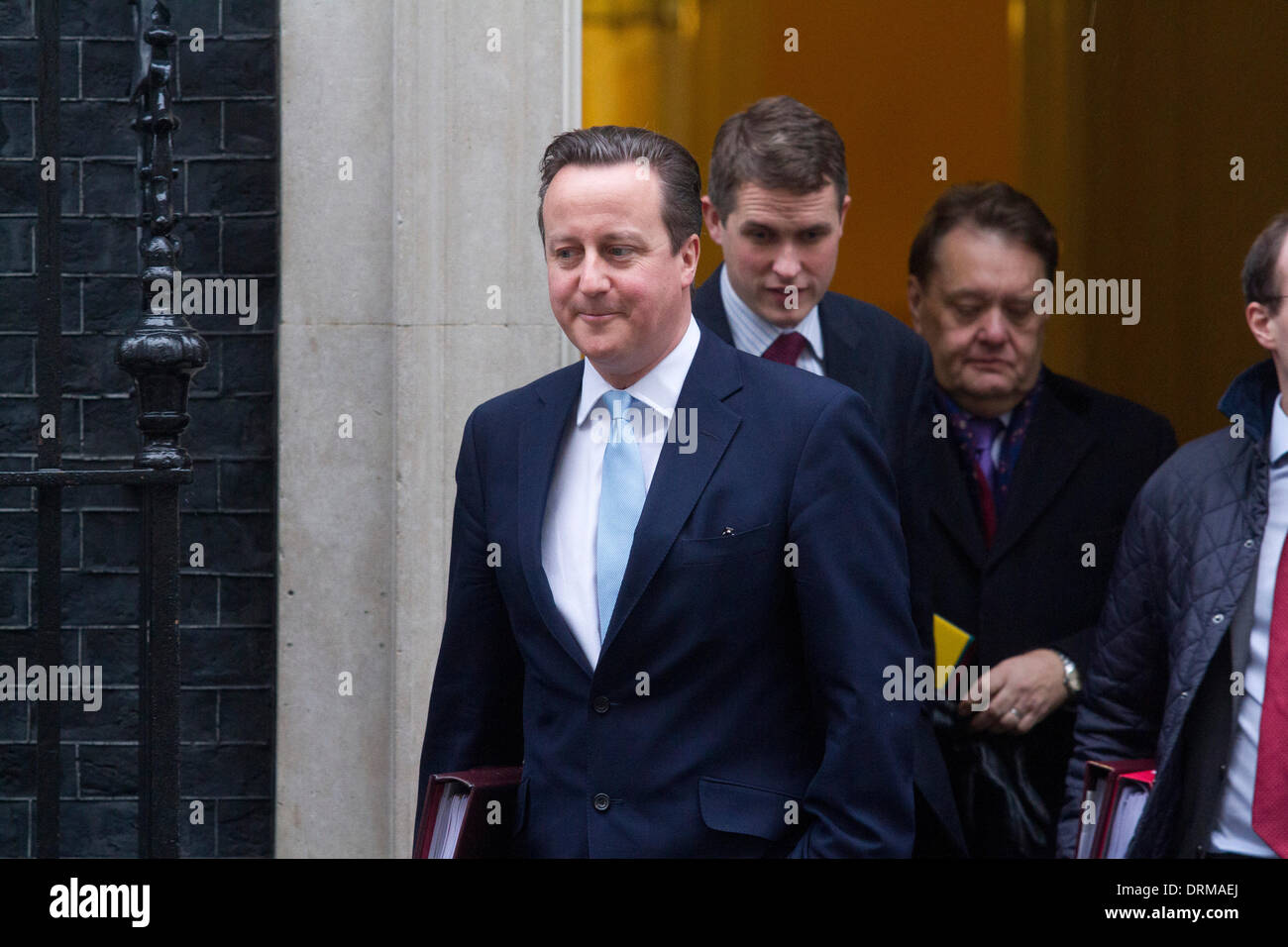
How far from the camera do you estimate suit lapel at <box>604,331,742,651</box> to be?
274 cm

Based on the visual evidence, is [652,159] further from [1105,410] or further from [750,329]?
[1105,410]

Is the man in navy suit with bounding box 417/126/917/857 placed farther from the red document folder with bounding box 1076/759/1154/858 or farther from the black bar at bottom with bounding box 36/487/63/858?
the black bar at bottom with bounding box 36/487/63/858

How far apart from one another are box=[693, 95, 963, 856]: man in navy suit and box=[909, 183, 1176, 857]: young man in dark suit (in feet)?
0.80

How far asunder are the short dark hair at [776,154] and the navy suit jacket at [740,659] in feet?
3.96

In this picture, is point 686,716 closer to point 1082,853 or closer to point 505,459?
point 505,459

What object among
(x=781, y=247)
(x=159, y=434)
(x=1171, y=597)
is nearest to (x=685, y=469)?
(x=781, y=247)

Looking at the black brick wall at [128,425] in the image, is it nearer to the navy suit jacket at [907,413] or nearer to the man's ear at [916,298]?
the navy suit jacket at [907,413]

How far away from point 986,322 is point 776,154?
872mm

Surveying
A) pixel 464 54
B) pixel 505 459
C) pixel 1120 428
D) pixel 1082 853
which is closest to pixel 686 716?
pixel 505 459

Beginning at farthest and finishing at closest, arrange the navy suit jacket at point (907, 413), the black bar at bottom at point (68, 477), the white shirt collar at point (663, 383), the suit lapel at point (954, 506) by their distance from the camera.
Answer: the suit lapel at point (954, 506) → the navy suit jacket at point (907, 413) → the black bar at bottom at point (68, 477) → the white shirt collar at point (663, 383)

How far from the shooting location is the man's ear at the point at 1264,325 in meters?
3.48

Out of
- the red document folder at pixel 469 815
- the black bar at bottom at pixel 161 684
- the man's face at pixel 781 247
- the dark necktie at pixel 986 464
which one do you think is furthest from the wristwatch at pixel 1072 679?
the black bar at bottom at pixel 161 684

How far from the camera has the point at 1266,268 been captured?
11.5 ft

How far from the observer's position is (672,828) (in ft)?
9.04
